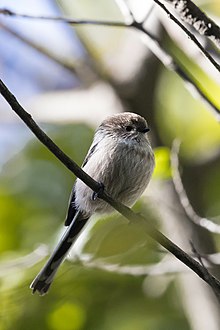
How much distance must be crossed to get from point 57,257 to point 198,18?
5.57 ft

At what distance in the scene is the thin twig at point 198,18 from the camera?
246 centimetres

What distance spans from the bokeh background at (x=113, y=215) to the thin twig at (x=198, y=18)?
647 mm

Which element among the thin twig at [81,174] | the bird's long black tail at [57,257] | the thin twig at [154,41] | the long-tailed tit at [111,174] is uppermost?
the thin twig at [154,41]

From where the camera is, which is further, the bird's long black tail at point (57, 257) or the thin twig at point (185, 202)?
the thin twig at point (185, 202)

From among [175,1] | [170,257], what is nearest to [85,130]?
[170,257]

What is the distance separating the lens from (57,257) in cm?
375

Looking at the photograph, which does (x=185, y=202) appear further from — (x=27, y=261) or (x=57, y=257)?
(x=27, y=261)

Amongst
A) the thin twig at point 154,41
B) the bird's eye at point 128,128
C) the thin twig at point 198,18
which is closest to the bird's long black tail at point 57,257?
the bird's eye at point 128,128

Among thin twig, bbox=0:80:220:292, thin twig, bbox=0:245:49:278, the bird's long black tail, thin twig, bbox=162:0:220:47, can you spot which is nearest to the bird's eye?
the bird's long black tail

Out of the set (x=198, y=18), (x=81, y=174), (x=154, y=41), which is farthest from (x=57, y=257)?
(x=198, y=18)

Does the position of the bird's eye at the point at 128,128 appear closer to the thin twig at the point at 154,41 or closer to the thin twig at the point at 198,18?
the thin twig at the point at 154,41

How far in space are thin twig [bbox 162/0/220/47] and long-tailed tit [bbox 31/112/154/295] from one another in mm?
1161

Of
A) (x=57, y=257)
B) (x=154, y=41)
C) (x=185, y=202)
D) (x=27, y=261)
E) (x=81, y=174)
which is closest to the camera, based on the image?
(x=81, y=174)

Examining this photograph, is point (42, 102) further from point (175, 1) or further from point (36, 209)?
point (175, 1)
